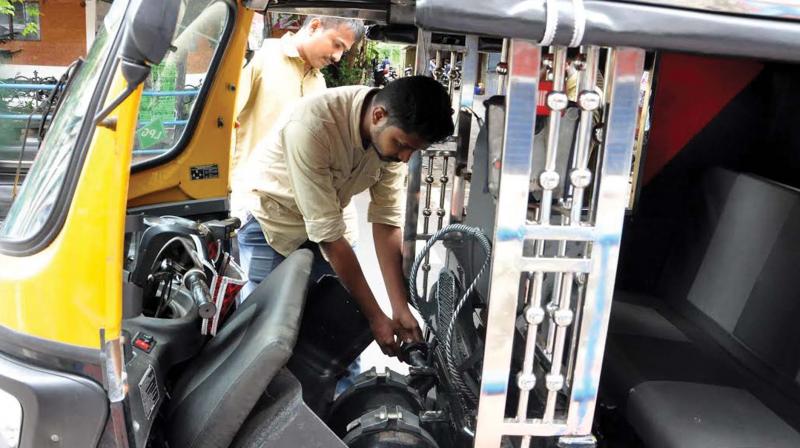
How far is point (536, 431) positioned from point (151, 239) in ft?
3.58

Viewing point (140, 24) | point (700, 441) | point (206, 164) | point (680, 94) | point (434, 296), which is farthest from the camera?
point (206, 164)

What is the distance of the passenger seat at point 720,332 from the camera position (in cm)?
168

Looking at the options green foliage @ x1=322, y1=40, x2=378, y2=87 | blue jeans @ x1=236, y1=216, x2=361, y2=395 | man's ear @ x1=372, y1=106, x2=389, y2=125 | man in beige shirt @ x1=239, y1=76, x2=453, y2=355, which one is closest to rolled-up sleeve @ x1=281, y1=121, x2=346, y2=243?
man in beige shirt @ x1=239, y1=76, x2=453, y2=355

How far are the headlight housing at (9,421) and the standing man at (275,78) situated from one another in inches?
83.7

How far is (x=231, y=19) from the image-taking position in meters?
2.64

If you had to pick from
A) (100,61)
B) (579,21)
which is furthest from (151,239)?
(579,21)

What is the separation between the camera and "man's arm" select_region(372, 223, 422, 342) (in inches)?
87.7

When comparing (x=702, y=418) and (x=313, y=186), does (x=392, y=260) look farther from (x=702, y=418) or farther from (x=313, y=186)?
(x=702, y=418)

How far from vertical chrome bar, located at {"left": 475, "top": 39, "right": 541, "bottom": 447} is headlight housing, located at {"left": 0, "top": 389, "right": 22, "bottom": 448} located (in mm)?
943

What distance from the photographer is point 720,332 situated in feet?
7.13

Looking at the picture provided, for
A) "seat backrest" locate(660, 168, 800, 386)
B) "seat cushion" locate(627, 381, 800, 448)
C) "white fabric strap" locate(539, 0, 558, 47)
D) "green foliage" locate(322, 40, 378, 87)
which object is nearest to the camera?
"white fabric strap" locate(539, 0, 558, 47)

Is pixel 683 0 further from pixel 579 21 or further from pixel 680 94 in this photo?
pixel 680 94

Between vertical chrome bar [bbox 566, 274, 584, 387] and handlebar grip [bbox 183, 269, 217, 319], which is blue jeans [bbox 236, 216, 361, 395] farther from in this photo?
vertical chrome bar [bbox 566, 274, 584, 387]

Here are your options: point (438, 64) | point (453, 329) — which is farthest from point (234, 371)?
point (438, 64)
